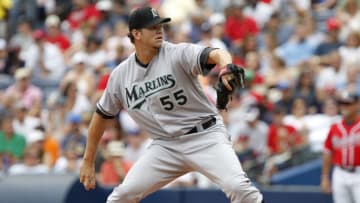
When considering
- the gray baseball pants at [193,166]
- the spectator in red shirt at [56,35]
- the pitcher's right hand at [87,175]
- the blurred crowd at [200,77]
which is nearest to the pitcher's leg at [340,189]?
the blurred crowd at [200,77]

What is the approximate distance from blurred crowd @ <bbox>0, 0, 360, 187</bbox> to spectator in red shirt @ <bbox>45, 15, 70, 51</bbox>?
0.02 m

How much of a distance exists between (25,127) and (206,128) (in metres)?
7.15

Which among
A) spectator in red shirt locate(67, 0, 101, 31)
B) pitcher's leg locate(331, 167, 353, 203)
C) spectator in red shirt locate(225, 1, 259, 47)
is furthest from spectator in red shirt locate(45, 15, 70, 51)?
pitcher's leg locate(331, 167, 353, 203)

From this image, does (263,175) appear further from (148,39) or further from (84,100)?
(148,39)

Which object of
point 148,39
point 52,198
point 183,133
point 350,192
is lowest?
point 350,192

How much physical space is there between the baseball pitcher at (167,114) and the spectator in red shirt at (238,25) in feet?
24.5

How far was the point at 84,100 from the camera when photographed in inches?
584

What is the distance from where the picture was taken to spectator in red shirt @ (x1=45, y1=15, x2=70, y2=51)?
1725 cm

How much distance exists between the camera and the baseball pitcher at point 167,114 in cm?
768

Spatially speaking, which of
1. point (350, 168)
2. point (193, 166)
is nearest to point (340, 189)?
point (350, 168)

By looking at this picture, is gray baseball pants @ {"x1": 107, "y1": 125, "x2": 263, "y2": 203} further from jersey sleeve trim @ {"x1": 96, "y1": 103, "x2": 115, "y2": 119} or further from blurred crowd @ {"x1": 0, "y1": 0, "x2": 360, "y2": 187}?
blurred crowd @ {"x1": 0, "y1": 0, "x2": 360, "y2": 187}

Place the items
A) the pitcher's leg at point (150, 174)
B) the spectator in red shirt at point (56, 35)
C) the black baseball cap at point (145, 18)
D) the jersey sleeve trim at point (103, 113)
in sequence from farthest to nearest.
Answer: the spectator in red shirt at point (56, 35), the jersey sleeve trim at point (103, 113), the pitcher's leg at point (150, 174), the black baseball cap at point (145, 18)

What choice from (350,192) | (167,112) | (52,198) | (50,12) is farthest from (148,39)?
(50,12)

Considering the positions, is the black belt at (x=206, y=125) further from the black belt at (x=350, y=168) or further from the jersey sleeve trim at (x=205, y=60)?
the black belt at (x=350, y=168)
